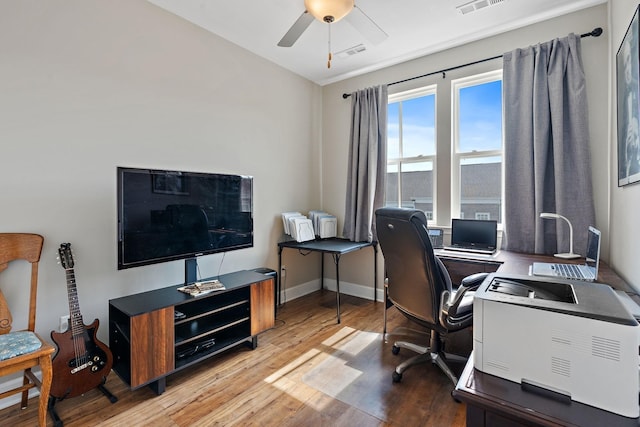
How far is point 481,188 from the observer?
307cm

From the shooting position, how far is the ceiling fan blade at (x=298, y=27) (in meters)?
2.02

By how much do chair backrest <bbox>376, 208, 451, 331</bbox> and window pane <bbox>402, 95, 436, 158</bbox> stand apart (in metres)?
1.69

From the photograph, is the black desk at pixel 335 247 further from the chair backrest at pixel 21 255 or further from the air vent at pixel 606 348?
the air vent at pixel 606 348

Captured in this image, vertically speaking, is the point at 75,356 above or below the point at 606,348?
below

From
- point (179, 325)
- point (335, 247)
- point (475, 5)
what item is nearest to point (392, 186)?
point (335, 247)

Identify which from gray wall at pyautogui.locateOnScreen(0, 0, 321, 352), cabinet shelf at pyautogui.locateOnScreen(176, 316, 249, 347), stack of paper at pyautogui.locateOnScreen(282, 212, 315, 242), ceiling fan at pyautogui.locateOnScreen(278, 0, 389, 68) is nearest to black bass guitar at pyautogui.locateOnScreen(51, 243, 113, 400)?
gray wall at pyautogui.locateOnScreen(0, 0, 321, 352)

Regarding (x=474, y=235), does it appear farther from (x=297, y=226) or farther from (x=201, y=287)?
(x=201, y=287)

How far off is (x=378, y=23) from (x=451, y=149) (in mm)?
1392

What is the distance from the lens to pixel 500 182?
2967 millimetres

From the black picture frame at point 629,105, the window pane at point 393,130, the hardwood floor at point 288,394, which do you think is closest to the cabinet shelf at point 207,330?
the hardwood floor at point 288,394

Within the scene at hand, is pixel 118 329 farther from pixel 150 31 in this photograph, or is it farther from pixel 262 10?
pixel 262 10

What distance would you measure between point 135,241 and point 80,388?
3.00 feet

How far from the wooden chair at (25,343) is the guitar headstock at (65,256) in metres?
0.11

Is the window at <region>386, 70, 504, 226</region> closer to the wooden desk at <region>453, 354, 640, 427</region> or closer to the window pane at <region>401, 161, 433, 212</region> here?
the window pane at <region>401, 161, 433, 212</region>
